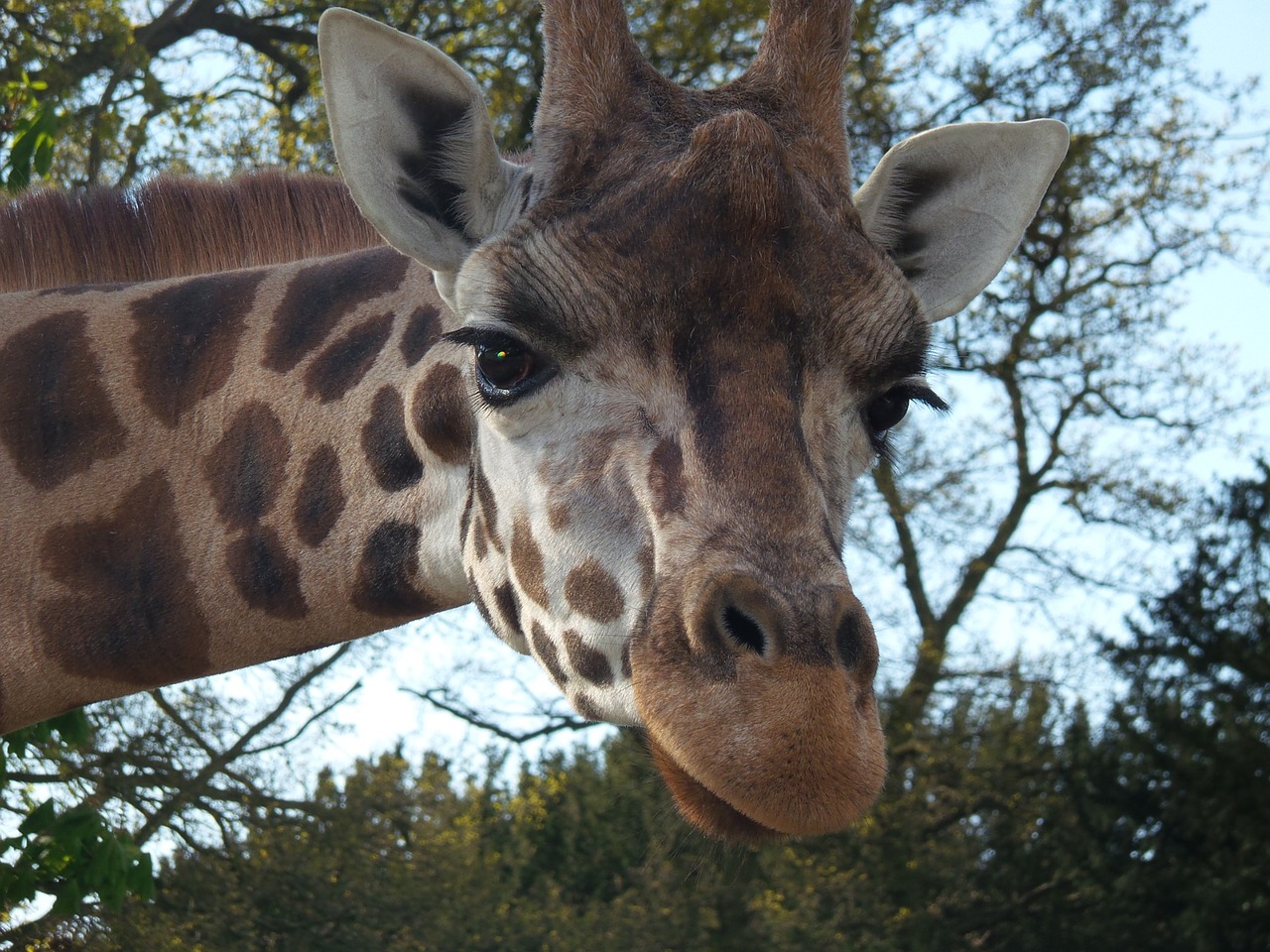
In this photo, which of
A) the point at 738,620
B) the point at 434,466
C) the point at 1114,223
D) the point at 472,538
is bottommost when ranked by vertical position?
the point at 738,620

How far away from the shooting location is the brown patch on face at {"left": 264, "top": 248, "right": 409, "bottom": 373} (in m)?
4.07

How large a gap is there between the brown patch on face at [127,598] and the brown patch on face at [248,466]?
0.14 m

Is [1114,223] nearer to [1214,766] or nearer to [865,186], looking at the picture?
[1214,766]

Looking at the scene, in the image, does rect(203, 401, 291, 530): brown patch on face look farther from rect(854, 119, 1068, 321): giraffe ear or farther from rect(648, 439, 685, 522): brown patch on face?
rect(854, 119, 1068, 321): giraffe ear

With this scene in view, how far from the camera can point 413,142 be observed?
3500mm

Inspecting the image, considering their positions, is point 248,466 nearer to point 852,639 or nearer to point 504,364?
point 504,364

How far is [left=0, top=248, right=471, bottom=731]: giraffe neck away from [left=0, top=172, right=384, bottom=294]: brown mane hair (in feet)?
1.22

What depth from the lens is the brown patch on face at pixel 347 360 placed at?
3945 millimetres

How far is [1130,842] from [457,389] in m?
14.5

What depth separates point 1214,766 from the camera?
15664mm

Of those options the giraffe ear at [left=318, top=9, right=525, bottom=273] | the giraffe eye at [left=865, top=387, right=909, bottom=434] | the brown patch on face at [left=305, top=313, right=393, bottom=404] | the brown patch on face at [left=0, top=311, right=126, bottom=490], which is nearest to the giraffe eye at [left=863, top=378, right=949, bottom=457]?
the giraffe eye at [left=865, top=387, right=909, bottom=434]

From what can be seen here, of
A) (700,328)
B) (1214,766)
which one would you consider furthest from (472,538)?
(1214,766)

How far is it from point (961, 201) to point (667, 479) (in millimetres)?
1475

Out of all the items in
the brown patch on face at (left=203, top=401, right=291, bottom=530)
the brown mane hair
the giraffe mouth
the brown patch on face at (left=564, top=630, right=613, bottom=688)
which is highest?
the brown mane hair
